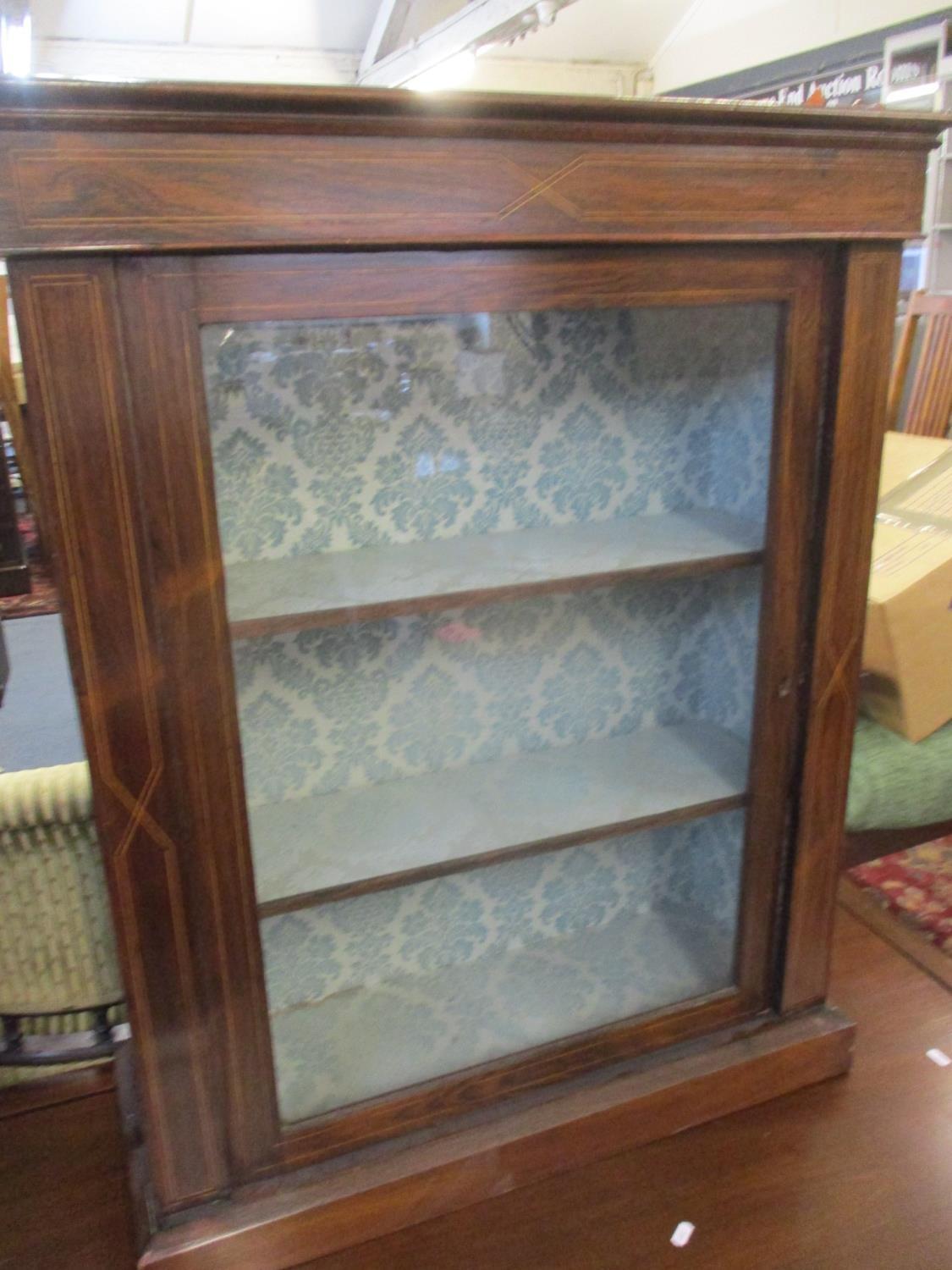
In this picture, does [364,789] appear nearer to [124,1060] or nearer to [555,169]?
[124,1060]

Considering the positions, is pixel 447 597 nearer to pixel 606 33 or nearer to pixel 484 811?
pixel 484 811

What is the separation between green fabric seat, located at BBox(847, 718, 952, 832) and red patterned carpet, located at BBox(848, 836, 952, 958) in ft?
0.19

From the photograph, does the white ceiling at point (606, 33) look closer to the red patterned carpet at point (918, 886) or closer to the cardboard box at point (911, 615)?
the cardboard box at point (911, 615)

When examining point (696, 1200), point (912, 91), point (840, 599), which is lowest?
point (696, 1200)

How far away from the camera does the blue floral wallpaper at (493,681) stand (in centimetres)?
110

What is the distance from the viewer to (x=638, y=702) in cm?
130

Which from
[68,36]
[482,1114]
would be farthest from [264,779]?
[68,36]

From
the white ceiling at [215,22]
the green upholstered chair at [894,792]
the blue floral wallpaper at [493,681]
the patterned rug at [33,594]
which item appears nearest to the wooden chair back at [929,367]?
the green upholstered chair at [894,792]

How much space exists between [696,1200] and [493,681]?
619mm

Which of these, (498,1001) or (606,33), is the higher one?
(606,33)

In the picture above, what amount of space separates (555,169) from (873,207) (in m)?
0.34

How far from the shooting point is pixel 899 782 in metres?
1.69

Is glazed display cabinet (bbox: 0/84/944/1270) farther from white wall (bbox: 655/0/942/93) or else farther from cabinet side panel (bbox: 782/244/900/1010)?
white wall (bbox: 655/0/942/93)

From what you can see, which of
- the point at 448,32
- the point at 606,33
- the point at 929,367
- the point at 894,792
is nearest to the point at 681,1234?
the point at 894,792
